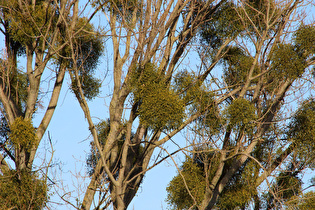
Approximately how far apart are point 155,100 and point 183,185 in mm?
3036

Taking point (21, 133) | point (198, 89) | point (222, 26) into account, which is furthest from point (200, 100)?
point (21, 133)

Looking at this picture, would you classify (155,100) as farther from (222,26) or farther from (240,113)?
(222,26)

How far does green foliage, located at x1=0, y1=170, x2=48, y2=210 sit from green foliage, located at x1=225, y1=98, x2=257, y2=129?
448 cm

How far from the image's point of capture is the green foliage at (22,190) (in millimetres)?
8805

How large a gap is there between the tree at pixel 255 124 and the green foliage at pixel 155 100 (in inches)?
36.8

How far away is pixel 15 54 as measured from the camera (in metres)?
11.1

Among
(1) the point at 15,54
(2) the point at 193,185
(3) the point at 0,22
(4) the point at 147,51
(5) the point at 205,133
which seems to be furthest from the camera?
(1) the point at 15,54

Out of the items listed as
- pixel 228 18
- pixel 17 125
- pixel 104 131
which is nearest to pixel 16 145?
pixel 17 125

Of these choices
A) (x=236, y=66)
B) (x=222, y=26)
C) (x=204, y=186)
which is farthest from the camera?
(x=236, y=66)

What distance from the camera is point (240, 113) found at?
813cm

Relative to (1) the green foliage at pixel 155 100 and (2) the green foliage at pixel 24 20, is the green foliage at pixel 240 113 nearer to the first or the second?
(1) the green foliage at pixel 155 100

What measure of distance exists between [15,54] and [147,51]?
16.5 feet

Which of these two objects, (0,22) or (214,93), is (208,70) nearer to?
(214,93)

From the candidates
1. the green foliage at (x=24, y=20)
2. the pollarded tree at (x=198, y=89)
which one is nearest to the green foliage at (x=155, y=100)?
the pollarded tree at (x=198, y=89)
